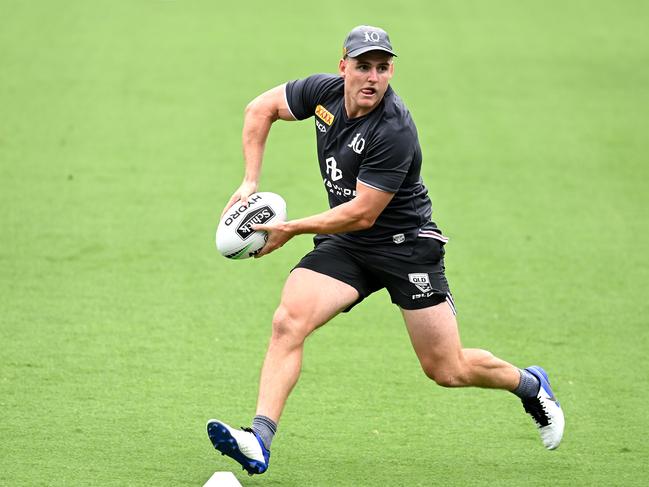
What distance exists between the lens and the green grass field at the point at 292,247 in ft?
22.3

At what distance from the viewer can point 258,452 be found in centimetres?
579

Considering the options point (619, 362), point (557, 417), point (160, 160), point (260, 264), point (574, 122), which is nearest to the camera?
point (557, 417)

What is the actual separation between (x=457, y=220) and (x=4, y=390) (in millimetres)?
5727

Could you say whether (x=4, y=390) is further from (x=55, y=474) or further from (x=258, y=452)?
(x=258, y=452)

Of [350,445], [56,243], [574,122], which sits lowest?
[350,445]

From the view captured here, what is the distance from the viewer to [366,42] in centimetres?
611

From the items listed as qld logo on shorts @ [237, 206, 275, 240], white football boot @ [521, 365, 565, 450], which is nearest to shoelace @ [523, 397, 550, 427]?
white football boot @ [521, 365, 565, 450]

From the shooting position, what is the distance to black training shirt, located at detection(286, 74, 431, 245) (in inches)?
Answer: 243

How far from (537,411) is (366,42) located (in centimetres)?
238

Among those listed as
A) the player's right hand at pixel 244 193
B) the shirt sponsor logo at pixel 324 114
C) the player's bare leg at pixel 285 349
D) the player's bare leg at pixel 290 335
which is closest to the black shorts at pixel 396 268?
the player's bare leg at pixel 285 349

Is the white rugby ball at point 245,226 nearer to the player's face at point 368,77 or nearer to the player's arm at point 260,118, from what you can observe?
the player's arm at point 260,118

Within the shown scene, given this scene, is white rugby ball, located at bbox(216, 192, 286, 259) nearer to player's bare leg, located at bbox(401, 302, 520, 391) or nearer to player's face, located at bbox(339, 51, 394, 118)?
player's face, located at bbox(339, 51, 394, 118)

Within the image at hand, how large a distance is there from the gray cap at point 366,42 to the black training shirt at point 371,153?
33 centimetres

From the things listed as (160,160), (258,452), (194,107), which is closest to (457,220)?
(160,160)
